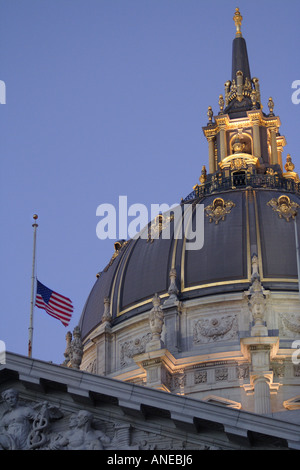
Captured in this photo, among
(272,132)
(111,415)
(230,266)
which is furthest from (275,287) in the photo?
(111,415)

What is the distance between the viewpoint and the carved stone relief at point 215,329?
7406 centimetres

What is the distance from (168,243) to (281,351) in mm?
11550

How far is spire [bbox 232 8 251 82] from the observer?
329 feet

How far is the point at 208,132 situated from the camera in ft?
306

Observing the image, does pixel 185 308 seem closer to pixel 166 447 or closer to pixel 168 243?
pixel 168 243

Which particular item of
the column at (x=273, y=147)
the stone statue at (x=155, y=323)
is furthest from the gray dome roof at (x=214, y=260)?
the column at (x=273, y=147)

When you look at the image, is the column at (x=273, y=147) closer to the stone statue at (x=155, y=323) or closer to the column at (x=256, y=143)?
the column at (x=256, y=143)

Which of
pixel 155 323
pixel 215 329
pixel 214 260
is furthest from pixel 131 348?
pixel 214 260

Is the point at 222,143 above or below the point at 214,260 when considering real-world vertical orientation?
above

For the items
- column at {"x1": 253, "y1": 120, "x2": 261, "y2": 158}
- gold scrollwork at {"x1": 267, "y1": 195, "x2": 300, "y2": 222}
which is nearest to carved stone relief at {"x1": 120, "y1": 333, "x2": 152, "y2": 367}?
gold scrollwork at {"x1": 267, "y1": 195, "x2": 300, "y2": 222}

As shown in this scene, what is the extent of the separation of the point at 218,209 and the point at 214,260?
179 inches

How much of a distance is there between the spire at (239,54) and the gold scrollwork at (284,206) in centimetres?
1958

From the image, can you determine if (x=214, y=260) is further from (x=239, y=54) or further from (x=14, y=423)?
(x=14, y=423)

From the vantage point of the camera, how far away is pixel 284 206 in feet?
266
